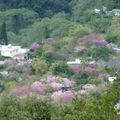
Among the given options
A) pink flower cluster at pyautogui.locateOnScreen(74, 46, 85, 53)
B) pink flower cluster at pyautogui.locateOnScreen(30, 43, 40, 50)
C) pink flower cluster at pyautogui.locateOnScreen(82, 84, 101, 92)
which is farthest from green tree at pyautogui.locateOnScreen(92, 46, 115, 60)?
pink flower cluster at pyautogui.locateOnScreen(30, 43, 40, 50)

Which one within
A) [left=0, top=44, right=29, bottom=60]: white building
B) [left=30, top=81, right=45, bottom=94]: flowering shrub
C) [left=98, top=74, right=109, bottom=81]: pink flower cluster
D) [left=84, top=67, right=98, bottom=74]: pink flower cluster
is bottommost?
[left=0, top=44, right=29, bottom=60]: white building

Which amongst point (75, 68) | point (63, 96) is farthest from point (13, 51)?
point (63, 96)

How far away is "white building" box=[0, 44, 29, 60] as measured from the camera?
25625 mm

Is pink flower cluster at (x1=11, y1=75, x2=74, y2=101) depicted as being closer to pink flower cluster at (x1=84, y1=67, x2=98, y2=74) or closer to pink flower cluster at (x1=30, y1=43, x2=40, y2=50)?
pink flower cluster at (x1=84, y1=67, x2=98, y2=74)

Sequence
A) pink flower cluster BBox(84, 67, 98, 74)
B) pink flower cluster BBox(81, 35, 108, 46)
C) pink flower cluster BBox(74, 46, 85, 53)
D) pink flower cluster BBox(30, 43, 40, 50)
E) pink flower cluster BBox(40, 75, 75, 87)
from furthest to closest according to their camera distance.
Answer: pink flower cluster BBox(30, 43, 40, 50) < pink flower cluster BBox(81, 35, 108, 46) < pink flower cluster BBox(74, 46, 85, 53) < pink flower cluster BBox(84, 67, 98, 74) < pink flower cluster BBox(40, 75, 75, 87)

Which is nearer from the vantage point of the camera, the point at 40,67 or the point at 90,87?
the point at 90,87

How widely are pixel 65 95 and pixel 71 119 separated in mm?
7250

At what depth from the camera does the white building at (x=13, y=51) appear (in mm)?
25625

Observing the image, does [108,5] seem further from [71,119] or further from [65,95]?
[71,119]

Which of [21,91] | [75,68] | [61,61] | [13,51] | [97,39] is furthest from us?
[13,51]

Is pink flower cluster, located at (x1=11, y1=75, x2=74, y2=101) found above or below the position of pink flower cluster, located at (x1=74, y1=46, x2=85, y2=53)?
above

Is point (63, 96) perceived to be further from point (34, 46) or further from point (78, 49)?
point (34, 46)

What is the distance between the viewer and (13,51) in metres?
26.0

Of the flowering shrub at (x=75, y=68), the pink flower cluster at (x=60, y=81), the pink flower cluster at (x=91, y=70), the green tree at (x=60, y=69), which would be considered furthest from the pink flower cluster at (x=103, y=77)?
the green tree at (x=60, y=69)
